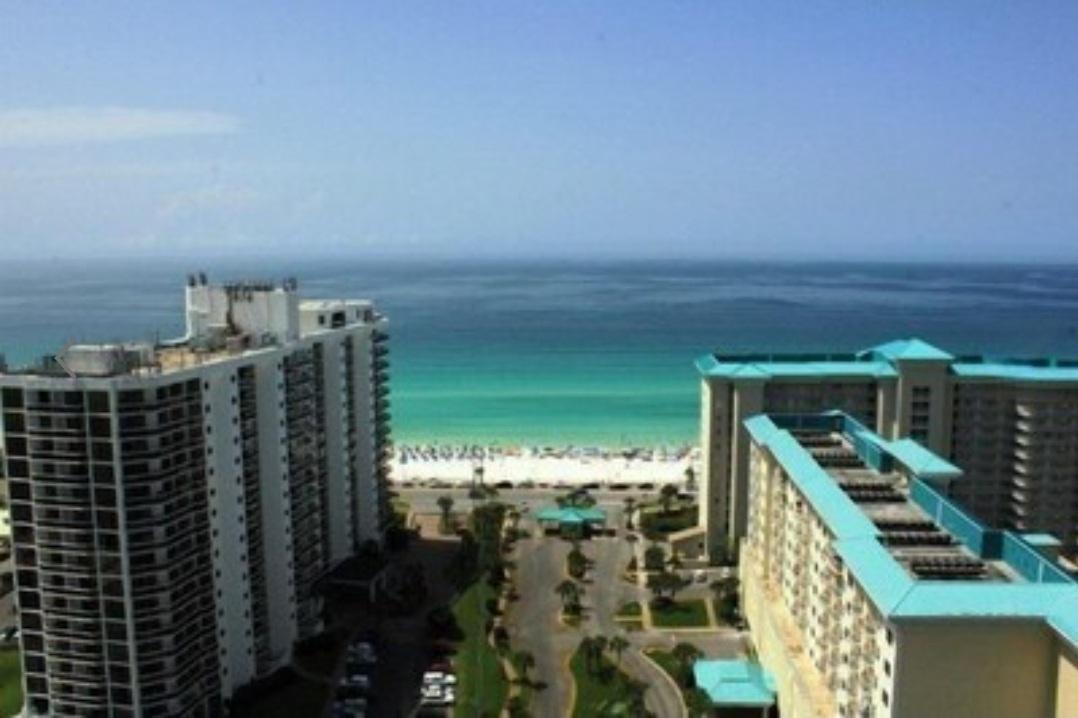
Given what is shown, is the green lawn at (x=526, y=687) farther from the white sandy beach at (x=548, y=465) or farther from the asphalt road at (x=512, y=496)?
the white sandy beach at (x=548, y=465)

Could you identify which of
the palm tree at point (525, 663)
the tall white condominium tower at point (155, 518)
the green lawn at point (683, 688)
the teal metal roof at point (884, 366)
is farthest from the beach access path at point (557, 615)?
the teal metal roof at point (884, 366)

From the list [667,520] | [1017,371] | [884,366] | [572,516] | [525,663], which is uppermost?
[884,366]

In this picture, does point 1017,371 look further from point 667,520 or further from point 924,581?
point 924,581

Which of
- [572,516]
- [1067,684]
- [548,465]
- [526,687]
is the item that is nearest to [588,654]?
[526,687]

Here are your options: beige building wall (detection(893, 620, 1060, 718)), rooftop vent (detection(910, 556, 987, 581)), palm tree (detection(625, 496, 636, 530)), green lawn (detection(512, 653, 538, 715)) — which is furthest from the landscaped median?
palm tree (detection(625, 496, 636, 530))

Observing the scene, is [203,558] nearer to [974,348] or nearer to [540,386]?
[540,386]

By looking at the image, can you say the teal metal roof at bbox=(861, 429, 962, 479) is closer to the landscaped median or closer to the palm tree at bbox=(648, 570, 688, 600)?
the landscaped median
